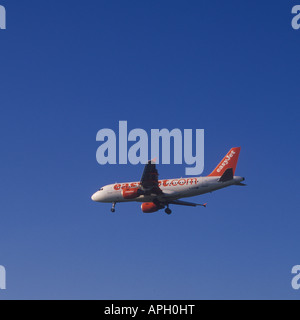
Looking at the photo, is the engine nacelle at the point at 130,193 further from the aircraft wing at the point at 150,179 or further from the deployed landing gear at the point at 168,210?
the deployed landing gear at the point at 168,210

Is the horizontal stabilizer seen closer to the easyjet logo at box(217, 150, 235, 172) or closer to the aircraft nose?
the easyjet logo at box(217, 150, 235, 172)

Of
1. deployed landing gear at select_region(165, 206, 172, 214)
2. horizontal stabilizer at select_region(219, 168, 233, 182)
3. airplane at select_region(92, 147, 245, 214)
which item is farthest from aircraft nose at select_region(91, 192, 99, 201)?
horizontal stabilizer at select_region(219, 168, 233, 182)

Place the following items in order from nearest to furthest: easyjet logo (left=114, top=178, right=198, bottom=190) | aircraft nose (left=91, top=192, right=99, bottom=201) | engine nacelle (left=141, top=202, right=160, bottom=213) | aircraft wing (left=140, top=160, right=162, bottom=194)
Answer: aircraft wing (left=140, top=160, right=162, bottom=194), easyjet logo (left=114, top=178, right=198, bottom=190), engine nacelle (left=141, top=202, right=160, bottom=213), aircraft nose (left=91, top=192, right=99, bottom=201)

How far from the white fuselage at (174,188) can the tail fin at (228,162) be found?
→ 296 cm

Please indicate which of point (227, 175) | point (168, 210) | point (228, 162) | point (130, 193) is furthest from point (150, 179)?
point (228, 162)

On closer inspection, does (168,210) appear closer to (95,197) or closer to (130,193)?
(130,193)

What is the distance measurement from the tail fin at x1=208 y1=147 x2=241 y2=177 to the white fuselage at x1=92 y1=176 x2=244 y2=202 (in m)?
2.96

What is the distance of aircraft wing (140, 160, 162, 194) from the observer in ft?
313

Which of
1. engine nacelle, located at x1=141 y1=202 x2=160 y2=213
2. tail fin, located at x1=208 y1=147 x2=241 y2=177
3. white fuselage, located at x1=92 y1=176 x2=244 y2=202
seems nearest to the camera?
A: white fuselage, located at x1=92 y1=176 x2=244 y2=202

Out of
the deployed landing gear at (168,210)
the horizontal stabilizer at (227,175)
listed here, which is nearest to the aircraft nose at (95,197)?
the deployed landing gear at (168,210)
